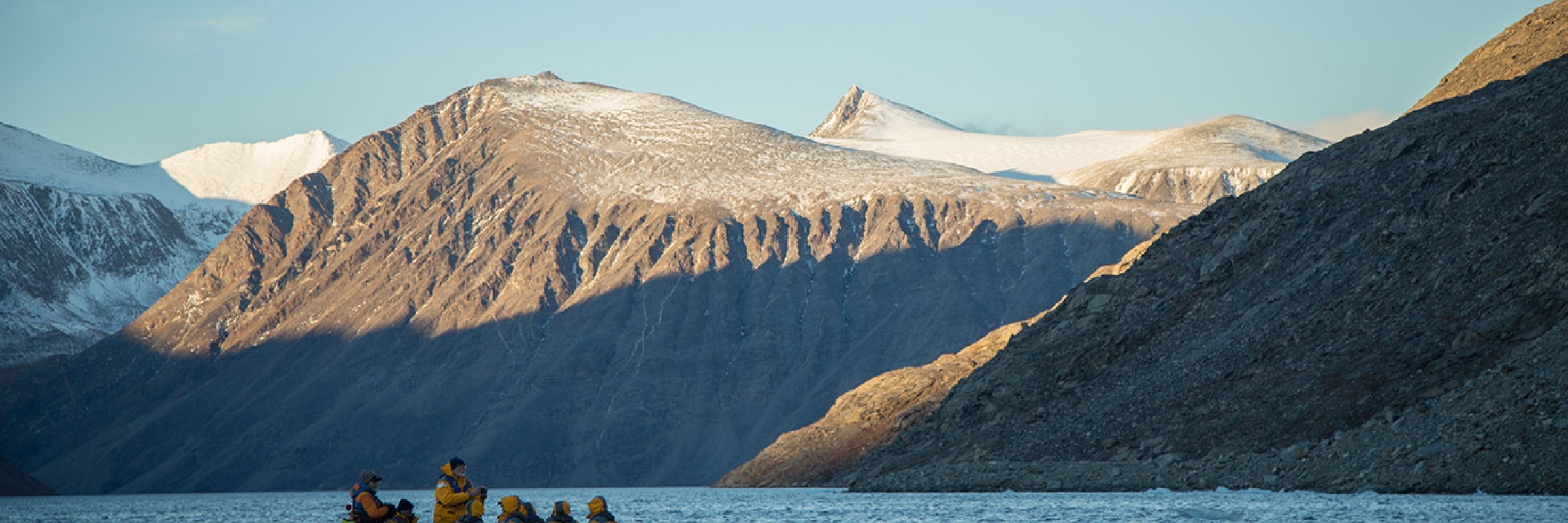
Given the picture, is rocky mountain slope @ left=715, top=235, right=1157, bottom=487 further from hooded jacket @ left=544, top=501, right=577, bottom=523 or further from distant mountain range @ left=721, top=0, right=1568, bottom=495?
hooded jacket @ left=544, top=501, right=577, bottom=523

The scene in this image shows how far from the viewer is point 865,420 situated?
472ft

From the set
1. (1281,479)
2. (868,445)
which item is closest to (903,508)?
(1281,479)

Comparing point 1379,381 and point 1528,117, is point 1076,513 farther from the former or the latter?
point 1528,117

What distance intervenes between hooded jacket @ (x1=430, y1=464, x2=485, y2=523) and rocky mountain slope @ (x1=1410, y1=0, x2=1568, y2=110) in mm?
87163

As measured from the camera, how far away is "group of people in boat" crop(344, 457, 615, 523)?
4156 cm

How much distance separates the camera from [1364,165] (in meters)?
101

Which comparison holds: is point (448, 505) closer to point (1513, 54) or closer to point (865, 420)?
point (1513, 54)

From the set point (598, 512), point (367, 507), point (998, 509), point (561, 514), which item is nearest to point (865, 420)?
point (998, 509)

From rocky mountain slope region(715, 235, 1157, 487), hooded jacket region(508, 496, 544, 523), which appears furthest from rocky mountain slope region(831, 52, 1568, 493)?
hooded jacket region(508, 496, 544, 523)

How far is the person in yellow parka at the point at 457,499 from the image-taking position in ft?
136

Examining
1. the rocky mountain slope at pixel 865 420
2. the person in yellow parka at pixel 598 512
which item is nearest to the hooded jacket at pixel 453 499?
the person in yellow parka at pixel 598 512

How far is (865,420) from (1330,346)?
63237 mm

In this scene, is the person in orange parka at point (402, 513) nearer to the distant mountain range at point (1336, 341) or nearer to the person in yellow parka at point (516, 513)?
the person in yellow parka at point (516, 513)

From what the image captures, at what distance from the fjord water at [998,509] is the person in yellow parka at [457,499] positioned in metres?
30.2
